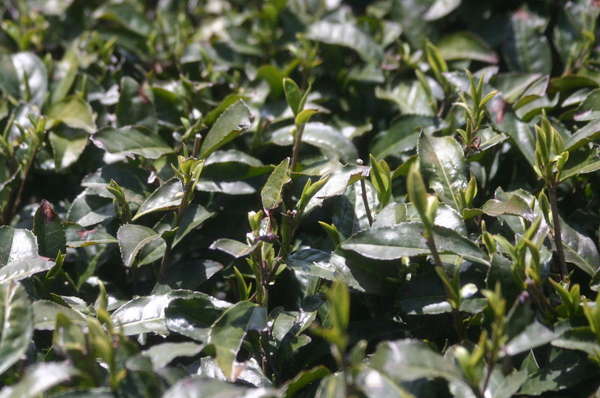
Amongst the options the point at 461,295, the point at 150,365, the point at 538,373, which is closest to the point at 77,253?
the point at 150,365

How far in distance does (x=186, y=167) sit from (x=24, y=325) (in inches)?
20.9

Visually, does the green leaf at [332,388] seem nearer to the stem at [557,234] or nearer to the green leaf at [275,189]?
the green leaf at [275,189]

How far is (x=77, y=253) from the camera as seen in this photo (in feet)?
6.49

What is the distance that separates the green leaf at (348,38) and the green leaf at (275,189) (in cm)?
88

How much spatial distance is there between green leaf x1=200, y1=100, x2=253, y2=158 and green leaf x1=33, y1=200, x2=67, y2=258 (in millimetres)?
419

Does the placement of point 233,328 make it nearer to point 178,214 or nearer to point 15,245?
point 178,214

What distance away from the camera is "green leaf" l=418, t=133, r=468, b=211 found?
178cm

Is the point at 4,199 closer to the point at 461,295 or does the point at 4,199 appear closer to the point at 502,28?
the point at 461,295

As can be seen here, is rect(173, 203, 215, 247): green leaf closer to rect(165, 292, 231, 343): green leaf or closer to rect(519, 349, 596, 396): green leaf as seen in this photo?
rect(165, 292, 231, 343): green leaf

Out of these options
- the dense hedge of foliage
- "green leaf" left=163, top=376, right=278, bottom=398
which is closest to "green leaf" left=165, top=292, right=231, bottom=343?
the dense hedge of foliage

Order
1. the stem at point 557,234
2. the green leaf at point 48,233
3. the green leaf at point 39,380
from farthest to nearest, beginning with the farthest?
the green leaf at point 48,233 → the stem at point 557,234 → the green leaf at point 39,380

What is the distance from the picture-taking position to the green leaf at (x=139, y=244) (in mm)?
1675

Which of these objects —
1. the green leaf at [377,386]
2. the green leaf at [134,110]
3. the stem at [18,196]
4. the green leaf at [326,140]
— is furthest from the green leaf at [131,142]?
the green leaf at [377,386]

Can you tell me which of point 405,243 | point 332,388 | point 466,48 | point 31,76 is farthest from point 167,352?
point 466,48
